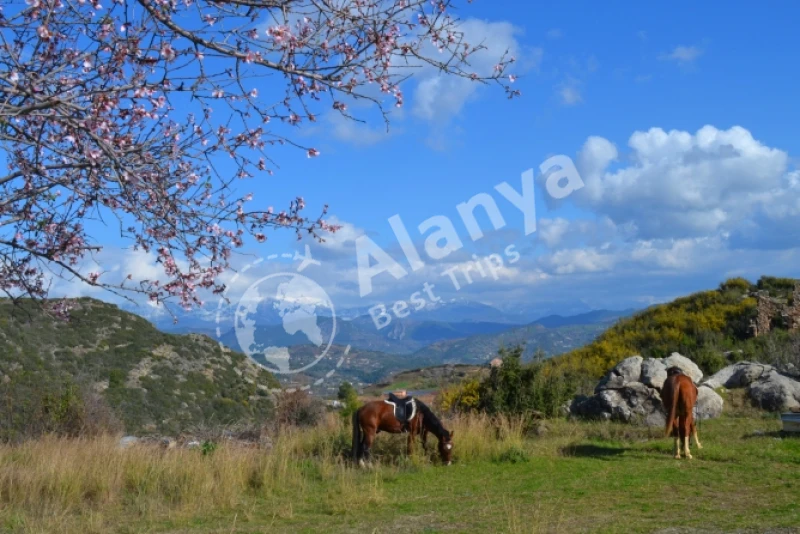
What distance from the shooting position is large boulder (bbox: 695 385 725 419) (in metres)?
16.1

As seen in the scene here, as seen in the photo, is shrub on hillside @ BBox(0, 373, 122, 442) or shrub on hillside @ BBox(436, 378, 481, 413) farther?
shrub on hillside @ BBox(436, 378, 481, 413)

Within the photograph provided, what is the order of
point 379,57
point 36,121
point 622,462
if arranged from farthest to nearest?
point 622,462
point 36,121
point 379,57

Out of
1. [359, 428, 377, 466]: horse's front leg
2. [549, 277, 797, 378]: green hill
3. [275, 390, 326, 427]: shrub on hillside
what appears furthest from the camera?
[549, 277, 797, 378]: green hill

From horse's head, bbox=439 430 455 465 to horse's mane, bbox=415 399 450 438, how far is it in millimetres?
33

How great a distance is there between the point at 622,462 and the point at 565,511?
359 centimetres

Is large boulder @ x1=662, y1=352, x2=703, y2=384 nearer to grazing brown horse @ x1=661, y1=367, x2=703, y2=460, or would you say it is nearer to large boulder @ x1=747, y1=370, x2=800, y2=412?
large boulder @ x1=747, y1=370, x2=800, y2=412

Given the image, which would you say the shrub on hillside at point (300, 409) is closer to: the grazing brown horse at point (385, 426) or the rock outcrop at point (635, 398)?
the rock outcrop at point (635, 398)

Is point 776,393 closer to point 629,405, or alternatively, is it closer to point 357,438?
point 629,405

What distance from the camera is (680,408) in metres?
11.5

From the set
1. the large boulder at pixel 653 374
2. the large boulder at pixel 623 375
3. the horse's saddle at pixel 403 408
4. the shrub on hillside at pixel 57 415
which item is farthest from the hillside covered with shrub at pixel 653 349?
the shrub on hillside at pixel 57 415

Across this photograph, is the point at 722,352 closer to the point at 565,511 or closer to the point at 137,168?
the point at 565,511

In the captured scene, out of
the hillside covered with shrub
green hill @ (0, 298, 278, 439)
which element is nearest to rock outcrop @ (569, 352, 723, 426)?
the hillside covered with shrub

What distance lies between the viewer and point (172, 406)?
29859 mm

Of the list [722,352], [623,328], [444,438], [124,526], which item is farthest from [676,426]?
[623,328]
